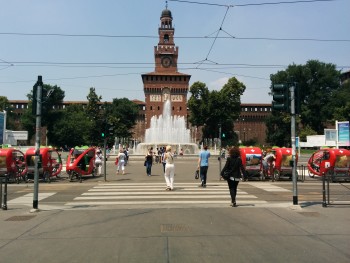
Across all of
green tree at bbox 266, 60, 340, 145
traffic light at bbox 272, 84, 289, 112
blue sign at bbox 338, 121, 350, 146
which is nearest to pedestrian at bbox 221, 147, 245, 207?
traffic light at bbox 272, 84, 289, 112

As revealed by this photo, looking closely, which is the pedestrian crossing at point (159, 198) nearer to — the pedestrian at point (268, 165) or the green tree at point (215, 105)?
the pedestrian at point (268, 165)

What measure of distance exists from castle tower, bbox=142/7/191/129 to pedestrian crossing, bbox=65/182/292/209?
290 feet

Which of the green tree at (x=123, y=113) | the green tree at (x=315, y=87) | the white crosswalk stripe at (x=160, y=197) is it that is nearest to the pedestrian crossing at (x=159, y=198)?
the white crosswalk stripe at (x=160, y=197)

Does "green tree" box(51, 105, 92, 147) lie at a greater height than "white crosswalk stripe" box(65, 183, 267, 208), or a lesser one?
greater

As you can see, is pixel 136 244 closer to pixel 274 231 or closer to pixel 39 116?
pixel 274 231

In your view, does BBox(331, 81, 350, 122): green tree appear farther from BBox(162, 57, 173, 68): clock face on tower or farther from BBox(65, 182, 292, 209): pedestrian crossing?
BBox(65, 182, 292, 209): pedestrian crossing

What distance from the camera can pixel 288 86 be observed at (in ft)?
39.5

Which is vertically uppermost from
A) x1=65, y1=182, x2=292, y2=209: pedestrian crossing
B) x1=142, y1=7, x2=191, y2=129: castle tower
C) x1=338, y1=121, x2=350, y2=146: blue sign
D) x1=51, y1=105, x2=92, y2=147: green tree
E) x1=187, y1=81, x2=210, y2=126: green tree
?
x1=142, y1=7, x2=191, y2=129: castle tower

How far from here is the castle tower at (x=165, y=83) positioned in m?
104

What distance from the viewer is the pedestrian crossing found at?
11.7 m

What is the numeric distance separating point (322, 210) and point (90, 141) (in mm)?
85431

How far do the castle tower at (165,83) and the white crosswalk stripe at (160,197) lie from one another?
88533 mm

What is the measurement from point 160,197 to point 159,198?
0.24 meters

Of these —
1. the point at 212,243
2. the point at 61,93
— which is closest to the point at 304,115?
the point at 61,93
